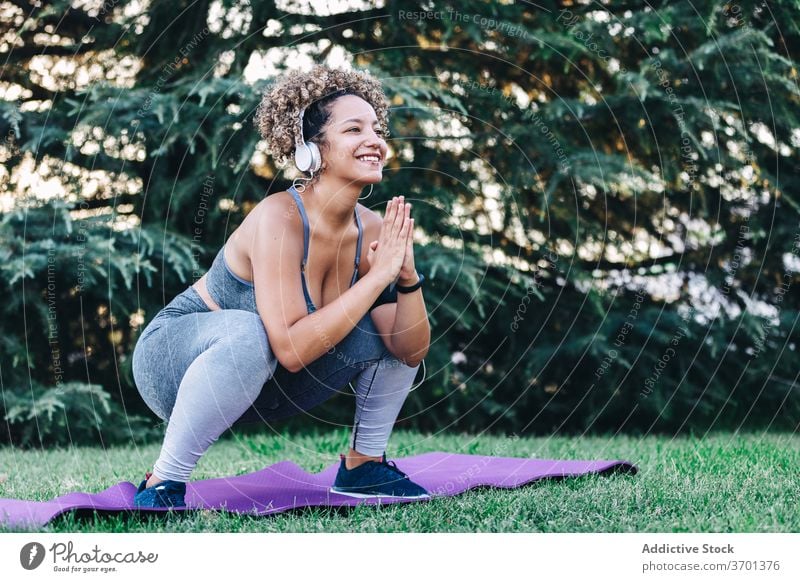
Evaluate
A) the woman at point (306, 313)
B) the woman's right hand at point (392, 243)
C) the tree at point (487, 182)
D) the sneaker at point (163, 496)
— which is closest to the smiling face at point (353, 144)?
the woman at point (306, 313)

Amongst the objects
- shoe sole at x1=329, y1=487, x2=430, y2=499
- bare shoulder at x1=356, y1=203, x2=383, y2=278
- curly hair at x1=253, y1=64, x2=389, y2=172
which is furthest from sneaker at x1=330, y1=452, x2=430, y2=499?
curly hair at x1=253, y1=64, x2=389, y2=172

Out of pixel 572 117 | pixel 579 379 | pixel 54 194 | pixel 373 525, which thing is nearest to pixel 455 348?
pixel 579 379

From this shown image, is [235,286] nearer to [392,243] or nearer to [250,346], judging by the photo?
[250,346]

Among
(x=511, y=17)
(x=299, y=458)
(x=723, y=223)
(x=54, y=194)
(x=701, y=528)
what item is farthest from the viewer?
(x=723, y=223)

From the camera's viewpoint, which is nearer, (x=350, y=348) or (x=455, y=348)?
(x=350, y=348)

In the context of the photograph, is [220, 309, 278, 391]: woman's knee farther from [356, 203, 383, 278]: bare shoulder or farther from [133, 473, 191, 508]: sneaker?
[356, 203, 383, 278]: bare shoulder

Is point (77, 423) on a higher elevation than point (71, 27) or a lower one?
lower

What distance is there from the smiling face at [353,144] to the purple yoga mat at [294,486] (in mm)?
1389

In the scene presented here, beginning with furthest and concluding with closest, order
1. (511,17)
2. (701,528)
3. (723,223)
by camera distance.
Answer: (723,223), (511,17), (701,528)

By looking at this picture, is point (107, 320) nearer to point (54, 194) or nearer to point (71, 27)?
point (54, 194)

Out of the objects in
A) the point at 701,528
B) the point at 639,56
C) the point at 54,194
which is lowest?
the point at 701,528

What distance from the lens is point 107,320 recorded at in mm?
7480

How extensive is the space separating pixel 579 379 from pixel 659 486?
443 cm
